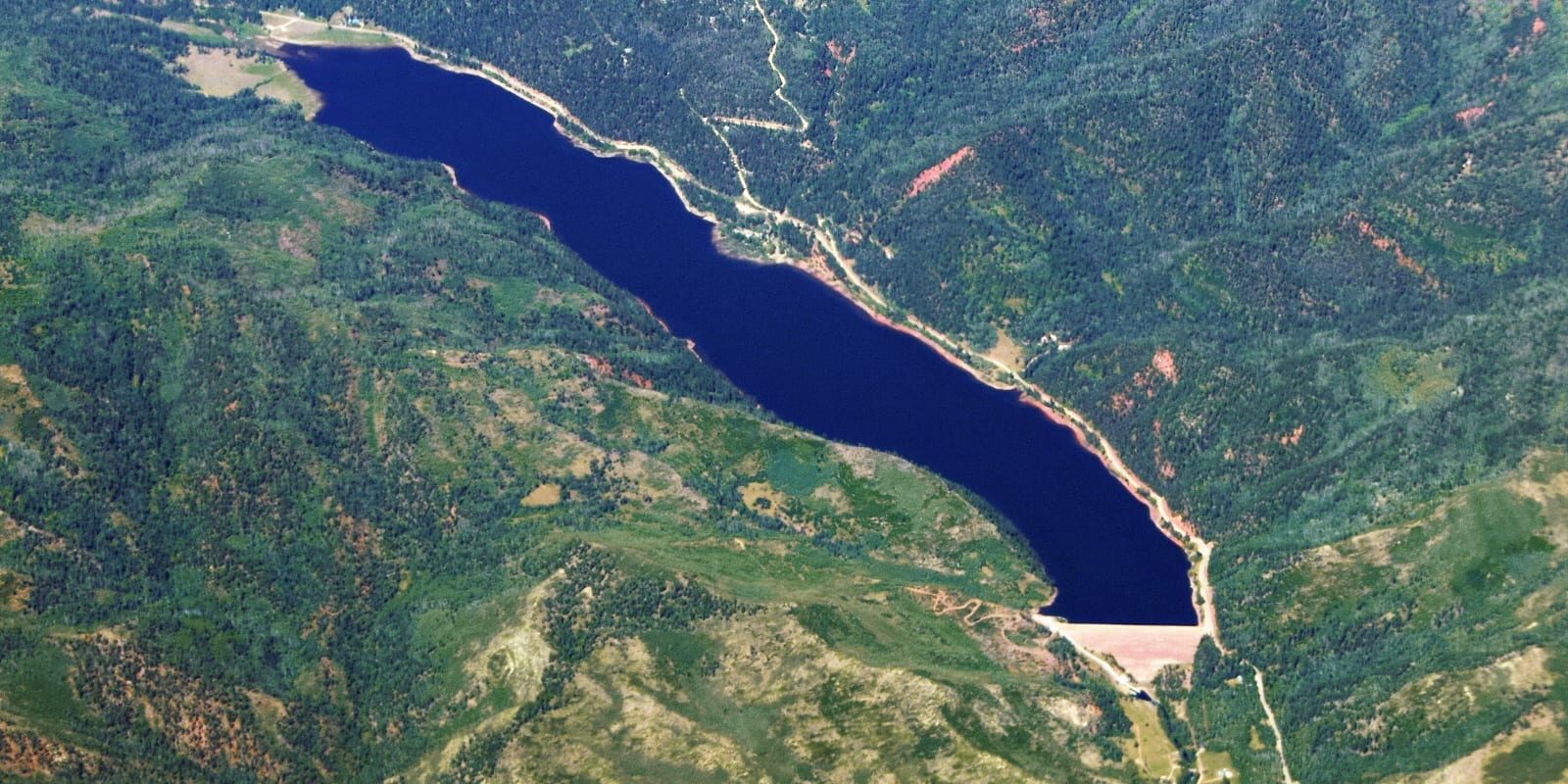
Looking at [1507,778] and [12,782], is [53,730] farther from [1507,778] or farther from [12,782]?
[1507,778]

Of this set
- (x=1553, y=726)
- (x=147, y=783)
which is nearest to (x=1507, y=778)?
(x=1553, y=726)

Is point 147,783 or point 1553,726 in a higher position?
point 1553,726

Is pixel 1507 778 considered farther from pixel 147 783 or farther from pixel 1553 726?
pixel 147 783

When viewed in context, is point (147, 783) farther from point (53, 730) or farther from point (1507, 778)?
point (1507, 778)

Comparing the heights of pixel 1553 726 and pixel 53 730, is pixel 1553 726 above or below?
above

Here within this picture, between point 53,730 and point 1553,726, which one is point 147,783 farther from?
point 1553,726

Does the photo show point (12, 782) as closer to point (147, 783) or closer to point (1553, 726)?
point (147, 783)

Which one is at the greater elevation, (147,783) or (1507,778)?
(1507,778)
